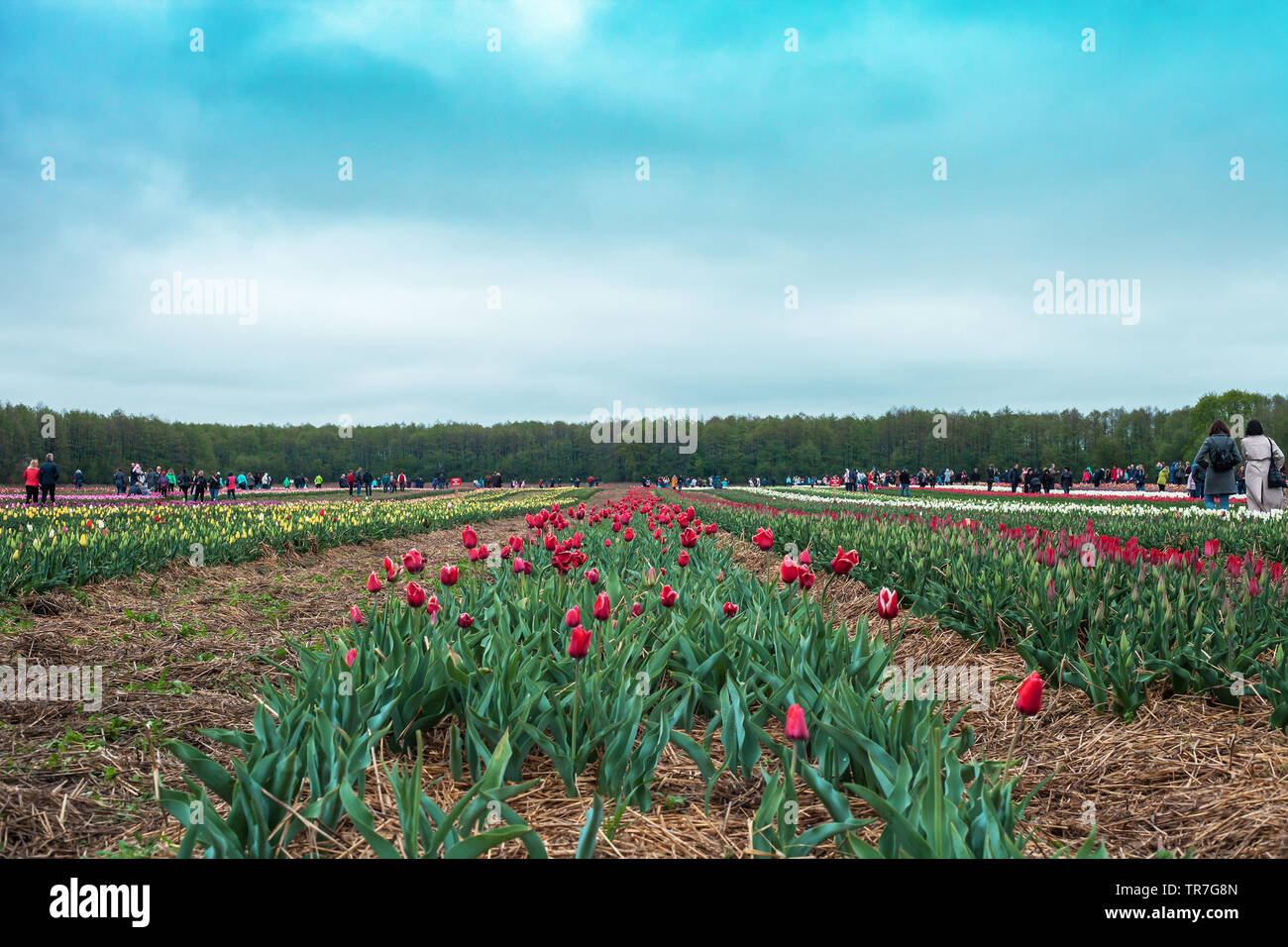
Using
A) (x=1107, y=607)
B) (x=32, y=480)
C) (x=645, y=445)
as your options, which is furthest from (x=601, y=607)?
(x=645, y=445)

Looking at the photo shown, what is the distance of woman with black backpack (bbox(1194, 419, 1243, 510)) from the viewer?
A: 11.0 m

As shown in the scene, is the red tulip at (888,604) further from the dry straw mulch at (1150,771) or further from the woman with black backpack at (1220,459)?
the woman with black backpack at (1220,459)

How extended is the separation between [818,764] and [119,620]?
5.86 metres

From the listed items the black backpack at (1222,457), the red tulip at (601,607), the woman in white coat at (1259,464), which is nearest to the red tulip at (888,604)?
the red tulip at (601,607)

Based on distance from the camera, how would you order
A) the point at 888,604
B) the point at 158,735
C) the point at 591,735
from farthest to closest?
the point at 158,735 < the point at 888,604 < the point at 591,735

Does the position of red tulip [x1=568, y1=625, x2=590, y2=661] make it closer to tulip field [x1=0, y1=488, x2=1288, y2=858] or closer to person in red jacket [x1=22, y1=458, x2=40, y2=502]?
tulip field [x1=0, y1=488, x2=1288, y2=858]

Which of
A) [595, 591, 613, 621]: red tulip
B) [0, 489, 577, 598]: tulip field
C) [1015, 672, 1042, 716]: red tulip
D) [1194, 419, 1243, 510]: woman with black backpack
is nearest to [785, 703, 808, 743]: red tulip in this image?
[1015, 672, 1042, 716]: red tulip

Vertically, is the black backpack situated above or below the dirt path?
above

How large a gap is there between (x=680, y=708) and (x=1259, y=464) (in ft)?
44.0

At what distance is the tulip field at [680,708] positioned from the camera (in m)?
1.87

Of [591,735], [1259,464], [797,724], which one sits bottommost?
[591,735]

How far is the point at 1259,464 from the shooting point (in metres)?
11.5

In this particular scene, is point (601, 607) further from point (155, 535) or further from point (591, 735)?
point (155, 535)

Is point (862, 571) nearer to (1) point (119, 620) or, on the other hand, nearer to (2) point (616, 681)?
(2) point (616, 681)
